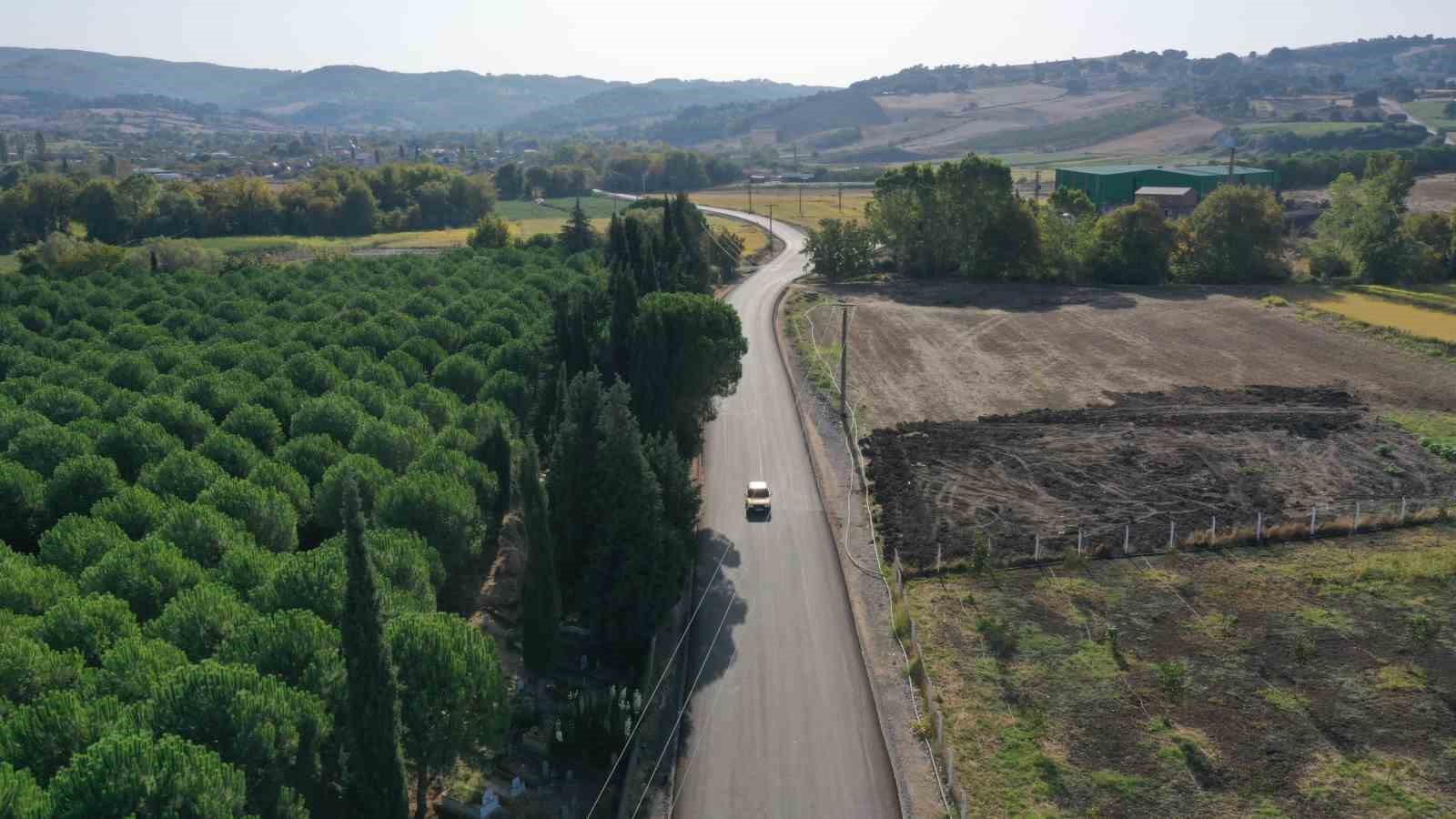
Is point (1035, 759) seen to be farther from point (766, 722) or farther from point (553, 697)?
point (553, 697)

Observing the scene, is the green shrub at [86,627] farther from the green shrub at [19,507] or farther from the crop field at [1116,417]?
the crop field at [1116,417]

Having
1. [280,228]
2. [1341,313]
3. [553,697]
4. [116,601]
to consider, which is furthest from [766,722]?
[280,228]

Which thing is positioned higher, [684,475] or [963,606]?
[684,475]

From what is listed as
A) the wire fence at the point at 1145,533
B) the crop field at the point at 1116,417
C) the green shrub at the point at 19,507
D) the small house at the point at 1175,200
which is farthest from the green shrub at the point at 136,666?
the small house at the point at 1175,200

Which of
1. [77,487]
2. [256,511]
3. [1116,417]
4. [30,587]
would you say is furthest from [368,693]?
[1116,417]

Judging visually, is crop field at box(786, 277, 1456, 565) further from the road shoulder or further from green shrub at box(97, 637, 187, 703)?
green shrub at box(97, 637, 187, 703)
